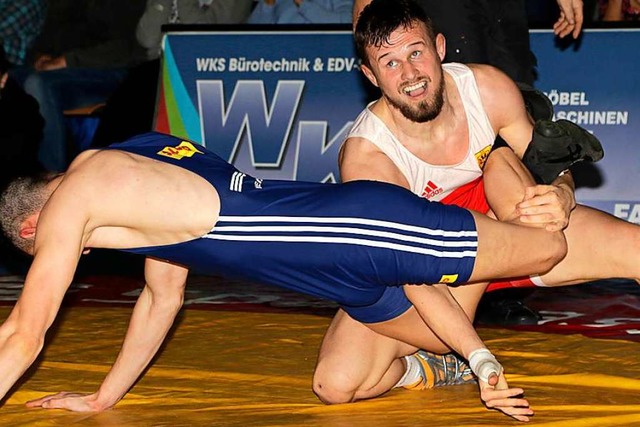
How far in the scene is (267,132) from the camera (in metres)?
6.52

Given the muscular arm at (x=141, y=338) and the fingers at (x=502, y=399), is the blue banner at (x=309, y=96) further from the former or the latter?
the fingers at (x=502, y=399)

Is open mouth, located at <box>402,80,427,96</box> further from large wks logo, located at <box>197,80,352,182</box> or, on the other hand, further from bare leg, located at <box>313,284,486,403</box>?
large wks logo, located at <box>197,80,352,182</box>

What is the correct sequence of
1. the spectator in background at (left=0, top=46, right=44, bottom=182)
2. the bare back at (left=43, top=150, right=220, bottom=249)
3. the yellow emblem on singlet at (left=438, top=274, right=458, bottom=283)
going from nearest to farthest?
the bare back at (left=43, top=150, right=220, bottom=249)
the yellow emblem on singlet at (left=438, top=274, right=458, bottom=283)
the spectator in background at (left=0, top=46, right=44, bottom=182)

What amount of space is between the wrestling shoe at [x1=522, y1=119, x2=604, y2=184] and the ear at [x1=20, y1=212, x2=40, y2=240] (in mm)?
1525

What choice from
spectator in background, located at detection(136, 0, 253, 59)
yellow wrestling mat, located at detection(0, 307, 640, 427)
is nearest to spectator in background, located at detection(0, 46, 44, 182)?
Answer: spectator in background, located at detection(136, 0, 253, 59)

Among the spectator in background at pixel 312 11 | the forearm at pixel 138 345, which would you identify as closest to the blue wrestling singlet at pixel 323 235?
the forearm at pixel 138 345

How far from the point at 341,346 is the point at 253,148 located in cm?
273

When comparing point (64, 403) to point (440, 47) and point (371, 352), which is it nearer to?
point (371, 352)

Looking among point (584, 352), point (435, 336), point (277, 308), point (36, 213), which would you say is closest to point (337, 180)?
point (277, 308)

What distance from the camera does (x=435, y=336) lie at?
12.5 ft

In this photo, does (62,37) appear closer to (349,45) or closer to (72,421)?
(349,45)

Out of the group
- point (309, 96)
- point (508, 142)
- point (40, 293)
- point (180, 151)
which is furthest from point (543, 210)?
point (309, 96)

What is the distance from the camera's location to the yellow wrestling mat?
3.64 metres

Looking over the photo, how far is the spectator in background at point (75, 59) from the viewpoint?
24.5 feet
